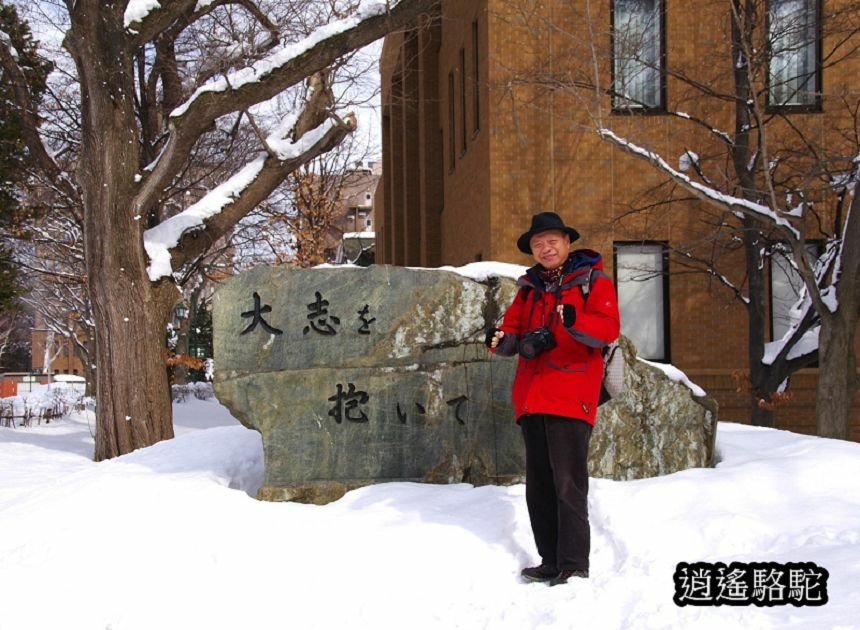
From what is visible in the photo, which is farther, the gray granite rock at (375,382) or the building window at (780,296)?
the building window at (780,296)

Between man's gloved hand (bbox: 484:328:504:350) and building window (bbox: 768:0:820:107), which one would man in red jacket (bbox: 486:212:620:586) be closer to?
man's gloved hand (bbox: 484:328:504:350)

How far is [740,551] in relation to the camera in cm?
447

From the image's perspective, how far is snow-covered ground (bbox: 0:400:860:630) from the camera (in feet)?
13.5

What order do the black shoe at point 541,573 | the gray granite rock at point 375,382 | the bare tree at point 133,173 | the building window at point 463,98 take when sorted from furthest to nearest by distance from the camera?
the building window at point 463,98, the bare tree at point 133,173, the gray granite rock at point 375,382, the black shoe at point 541,573

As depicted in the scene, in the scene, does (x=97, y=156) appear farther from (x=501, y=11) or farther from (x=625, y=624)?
(x=625, y=624)

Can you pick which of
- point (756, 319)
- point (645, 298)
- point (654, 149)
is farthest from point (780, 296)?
point (654, 149)

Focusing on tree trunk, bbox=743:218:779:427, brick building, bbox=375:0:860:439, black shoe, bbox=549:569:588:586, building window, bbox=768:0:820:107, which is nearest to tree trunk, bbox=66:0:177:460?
brick building, bbox=375:0:860:439

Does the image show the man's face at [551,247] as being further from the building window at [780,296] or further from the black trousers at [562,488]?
the building window at [780,296]

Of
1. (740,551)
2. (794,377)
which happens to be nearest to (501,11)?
(794,377)

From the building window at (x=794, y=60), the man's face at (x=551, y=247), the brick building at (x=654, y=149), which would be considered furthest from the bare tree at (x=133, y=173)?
the man's face at (x=551, y=247)

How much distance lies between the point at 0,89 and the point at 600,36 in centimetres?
917

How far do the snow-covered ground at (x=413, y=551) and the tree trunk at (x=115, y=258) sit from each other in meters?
3.99

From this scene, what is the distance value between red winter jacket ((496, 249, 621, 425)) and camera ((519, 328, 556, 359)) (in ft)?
0.21

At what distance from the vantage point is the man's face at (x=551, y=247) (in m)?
4.65
